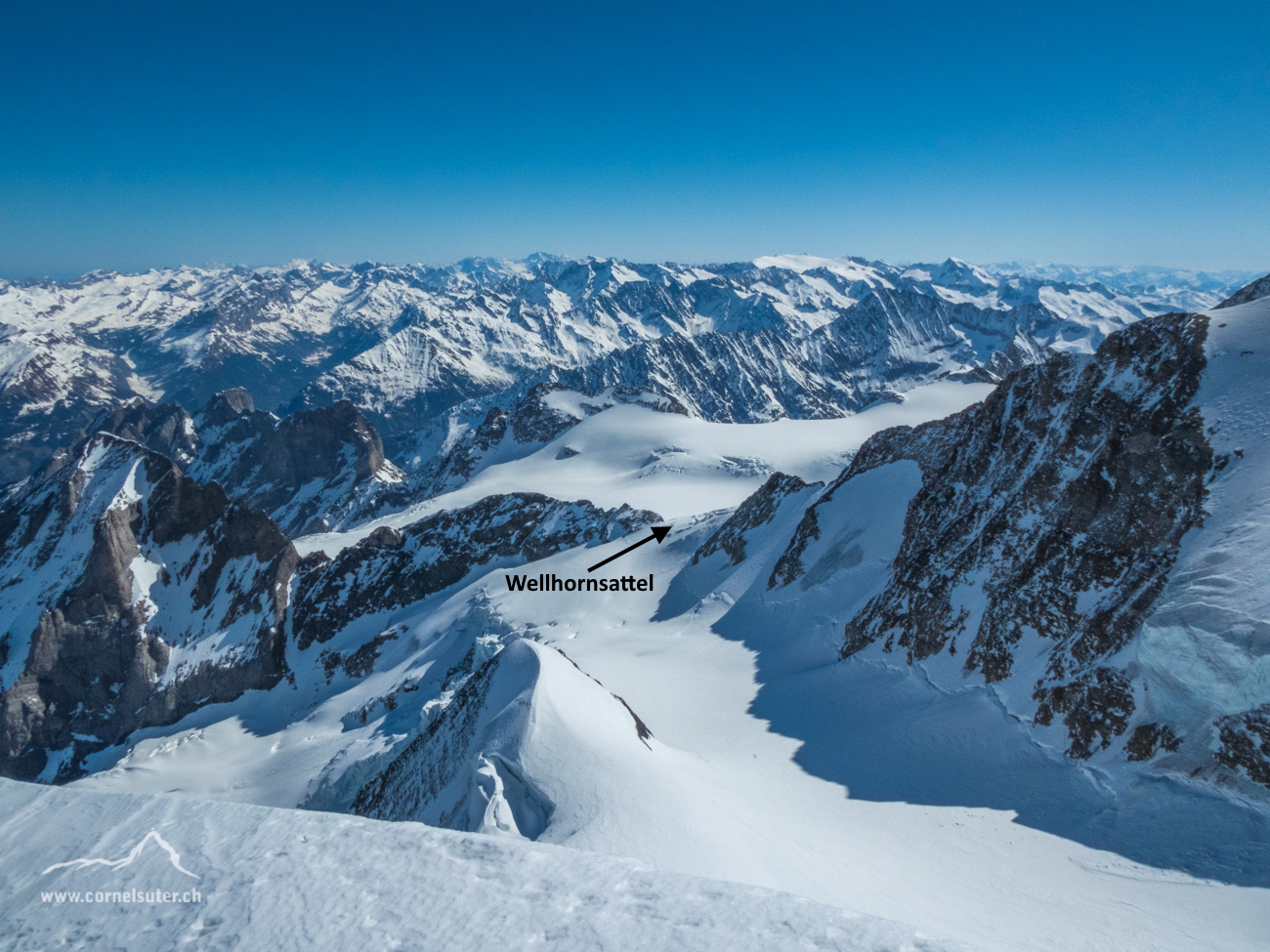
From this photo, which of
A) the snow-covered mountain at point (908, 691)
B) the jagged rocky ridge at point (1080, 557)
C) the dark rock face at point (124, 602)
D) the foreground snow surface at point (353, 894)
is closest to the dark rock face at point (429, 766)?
the snow-covered mountain at point (908, 691)

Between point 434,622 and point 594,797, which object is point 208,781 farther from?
point 594,797

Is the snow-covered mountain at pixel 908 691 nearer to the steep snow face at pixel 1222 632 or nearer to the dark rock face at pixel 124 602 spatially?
the steep snow face at pixel 1222 632

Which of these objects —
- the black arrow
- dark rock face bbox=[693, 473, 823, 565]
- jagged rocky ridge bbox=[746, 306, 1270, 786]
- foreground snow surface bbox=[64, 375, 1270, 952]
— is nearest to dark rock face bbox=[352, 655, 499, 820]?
foreground snow surface bbox=[64, 375, 1270, 952]

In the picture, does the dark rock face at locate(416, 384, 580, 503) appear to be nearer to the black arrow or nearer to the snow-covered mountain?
the snow-covered mountain

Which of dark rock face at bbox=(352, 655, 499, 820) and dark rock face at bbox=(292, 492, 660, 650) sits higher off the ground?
dark rock face at bbox=(352, 655, 499, 820)

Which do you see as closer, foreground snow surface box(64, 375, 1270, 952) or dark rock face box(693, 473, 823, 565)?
foreground snow surface box(64, 375, 1270, 952)

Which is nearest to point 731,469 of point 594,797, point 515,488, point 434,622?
point 515,488

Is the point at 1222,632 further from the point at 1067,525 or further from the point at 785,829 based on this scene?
the point at 785,829
